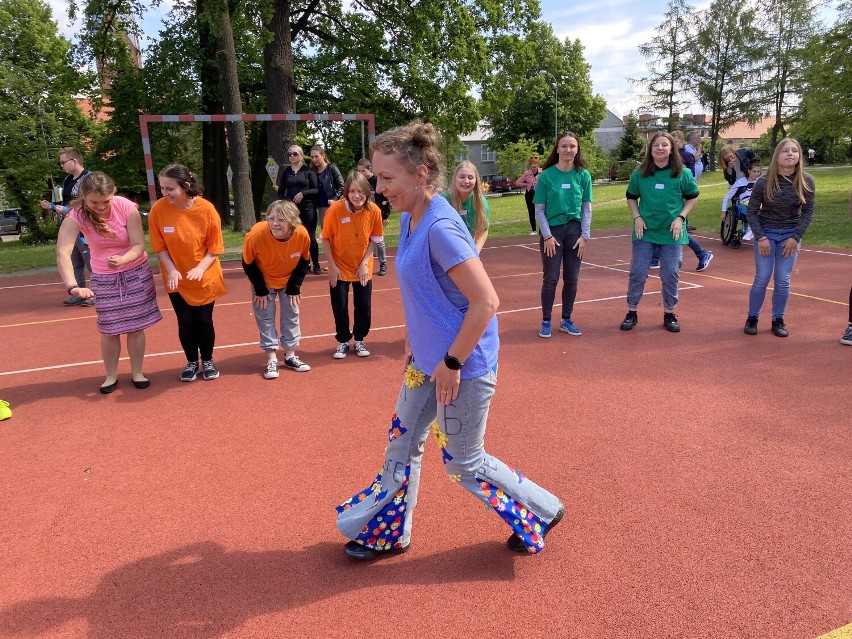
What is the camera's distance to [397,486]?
2818 millimetres

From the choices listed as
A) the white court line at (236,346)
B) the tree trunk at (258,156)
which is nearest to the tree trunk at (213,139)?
the tree trunk at (258,156)

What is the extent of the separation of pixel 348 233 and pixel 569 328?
2778mm

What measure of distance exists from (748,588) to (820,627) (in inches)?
11.7

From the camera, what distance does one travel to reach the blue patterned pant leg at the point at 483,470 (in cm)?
250

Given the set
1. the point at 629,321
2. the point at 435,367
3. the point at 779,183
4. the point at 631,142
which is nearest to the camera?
the point at 435,367

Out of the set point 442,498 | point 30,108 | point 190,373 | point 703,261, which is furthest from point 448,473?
point 30,108

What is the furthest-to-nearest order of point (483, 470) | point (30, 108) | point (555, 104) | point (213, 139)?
point (555, 104) < point (30, 108) < point (213, 139) < point (483, 470)

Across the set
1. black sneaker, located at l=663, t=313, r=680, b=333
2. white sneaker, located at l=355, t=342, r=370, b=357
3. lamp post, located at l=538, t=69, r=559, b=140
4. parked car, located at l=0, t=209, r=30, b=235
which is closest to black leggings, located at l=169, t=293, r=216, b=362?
white sneaker, located at l=355, t=342, r=370, b=357

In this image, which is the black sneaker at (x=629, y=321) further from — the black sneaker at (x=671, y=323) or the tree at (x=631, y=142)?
the tree at (x=631, y=142)

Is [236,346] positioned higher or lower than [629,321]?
lower

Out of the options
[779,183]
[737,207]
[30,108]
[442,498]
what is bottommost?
[442,498]

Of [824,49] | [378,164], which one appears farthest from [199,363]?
[824,49]

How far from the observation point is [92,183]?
483cm

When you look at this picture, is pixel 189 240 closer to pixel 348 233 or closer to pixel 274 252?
pixel 274 252
